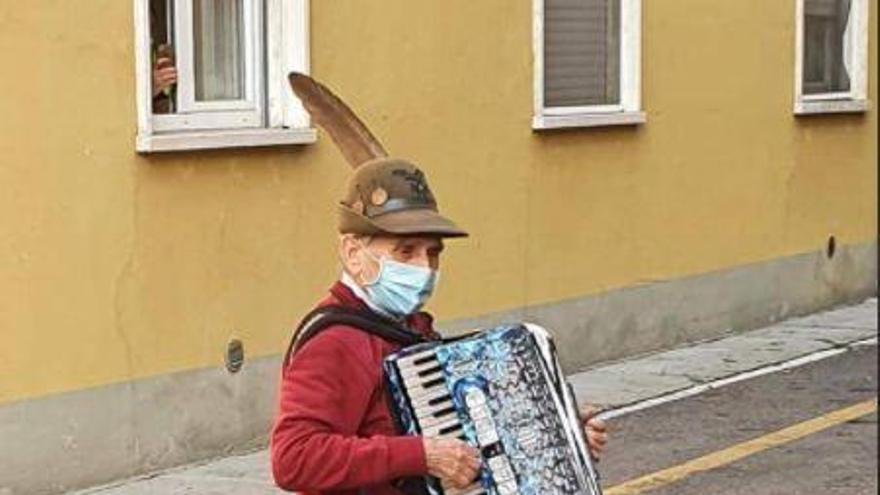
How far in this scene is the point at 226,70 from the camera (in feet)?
29.5

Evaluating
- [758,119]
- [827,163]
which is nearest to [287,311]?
[758,119]

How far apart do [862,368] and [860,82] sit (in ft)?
11.6

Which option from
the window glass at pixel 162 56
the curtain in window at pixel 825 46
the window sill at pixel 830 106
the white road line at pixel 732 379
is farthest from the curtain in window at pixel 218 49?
the curtain in window at pixel 825 46

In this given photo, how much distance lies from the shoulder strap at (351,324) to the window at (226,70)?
4.56 metres

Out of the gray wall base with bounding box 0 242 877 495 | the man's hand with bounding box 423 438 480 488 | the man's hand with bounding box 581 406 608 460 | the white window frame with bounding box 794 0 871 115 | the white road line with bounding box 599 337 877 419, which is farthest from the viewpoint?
the white window frame with bounding box 794 0 871 115

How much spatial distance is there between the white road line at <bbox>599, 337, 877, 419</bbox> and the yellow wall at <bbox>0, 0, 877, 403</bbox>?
94cm

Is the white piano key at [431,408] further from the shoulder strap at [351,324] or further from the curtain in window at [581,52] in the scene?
the curtain in window at [581,52]

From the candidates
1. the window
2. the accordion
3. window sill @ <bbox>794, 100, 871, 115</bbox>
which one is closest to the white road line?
window sill @ <bbox>794, 100, 871, 115</bbox>

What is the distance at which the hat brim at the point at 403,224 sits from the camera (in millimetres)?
3820

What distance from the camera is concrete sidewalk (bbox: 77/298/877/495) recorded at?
26.7 ft

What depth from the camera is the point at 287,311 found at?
9031 mm

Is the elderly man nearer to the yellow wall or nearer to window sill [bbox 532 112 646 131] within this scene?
the yellow wall

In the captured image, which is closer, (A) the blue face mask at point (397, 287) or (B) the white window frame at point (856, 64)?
(A) the blue face mask at point (397, 287)

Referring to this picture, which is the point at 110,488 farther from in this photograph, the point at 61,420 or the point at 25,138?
the point at 25,138
